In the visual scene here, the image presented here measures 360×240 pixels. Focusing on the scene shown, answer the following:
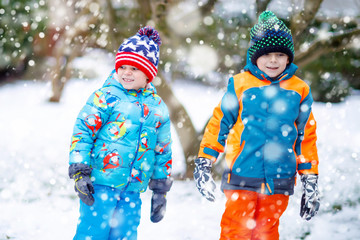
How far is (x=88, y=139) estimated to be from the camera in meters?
2.26

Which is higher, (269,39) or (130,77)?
(269,39)

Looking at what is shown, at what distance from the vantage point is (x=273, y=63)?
235 centimetres

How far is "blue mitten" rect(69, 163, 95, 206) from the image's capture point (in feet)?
7.04

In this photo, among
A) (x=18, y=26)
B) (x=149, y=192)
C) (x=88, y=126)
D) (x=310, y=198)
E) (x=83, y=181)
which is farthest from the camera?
(x=18, y=26)

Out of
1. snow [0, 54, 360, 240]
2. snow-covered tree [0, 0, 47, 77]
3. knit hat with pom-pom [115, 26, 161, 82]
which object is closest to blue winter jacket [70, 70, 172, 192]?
knit hat with pom-pom [115, 26, 161, 82]

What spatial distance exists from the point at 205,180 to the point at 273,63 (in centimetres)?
85

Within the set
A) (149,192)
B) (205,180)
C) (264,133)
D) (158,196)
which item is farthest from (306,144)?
(149,192)

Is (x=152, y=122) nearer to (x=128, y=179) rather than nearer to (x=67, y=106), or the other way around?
(x=128, y=179)

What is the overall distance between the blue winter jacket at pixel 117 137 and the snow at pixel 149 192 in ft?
4.02

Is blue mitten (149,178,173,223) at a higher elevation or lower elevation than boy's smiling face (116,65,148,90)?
lower

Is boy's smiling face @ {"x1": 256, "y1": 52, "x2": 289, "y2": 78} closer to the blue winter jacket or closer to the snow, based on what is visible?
the blue winter jacket

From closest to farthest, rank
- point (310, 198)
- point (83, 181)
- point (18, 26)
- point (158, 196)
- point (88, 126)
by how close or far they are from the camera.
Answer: point (83, 181), point (88, 126), point (310, 198), point (158, 196), point (18, 26)

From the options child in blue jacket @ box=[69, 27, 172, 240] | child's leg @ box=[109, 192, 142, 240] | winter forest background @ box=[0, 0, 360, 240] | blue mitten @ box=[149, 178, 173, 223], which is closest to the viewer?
child in blue jacket @ box=[69, 27, 172, 240]

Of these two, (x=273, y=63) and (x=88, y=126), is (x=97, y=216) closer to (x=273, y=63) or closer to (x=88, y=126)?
(x=88, y=126)
